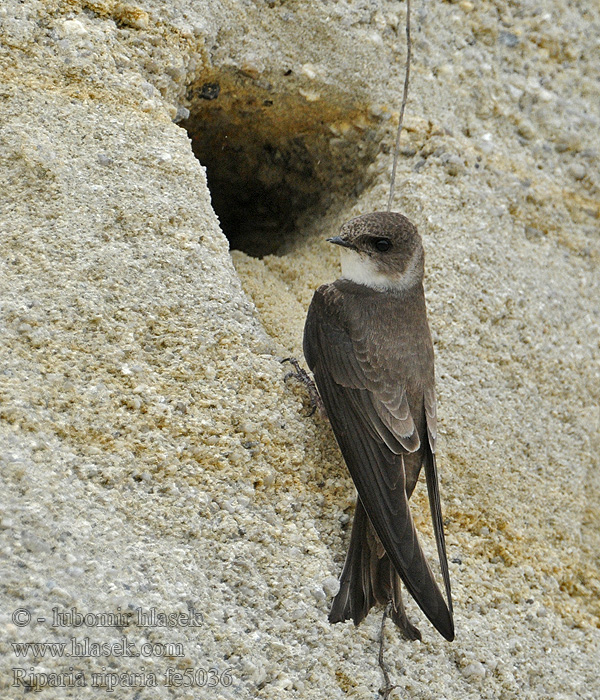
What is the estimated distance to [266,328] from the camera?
6.95 feet

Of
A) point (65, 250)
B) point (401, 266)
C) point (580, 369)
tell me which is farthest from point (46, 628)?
point (580, 369)

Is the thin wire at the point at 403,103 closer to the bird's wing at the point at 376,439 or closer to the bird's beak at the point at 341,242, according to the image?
the bird's beak at the point at 341,242

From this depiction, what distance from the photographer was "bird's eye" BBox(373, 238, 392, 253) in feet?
6.70

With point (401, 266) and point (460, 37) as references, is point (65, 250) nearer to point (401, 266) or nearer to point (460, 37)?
point (401, 266)

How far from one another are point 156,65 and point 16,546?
1.23m

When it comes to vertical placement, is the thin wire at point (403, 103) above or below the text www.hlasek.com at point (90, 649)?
above

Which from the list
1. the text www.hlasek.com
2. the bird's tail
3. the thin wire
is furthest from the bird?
the text www.hlasek.com

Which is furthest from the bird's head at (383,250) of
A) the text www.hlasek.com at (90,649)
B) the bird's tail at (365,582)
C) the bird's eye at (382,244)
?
the text www.hlasek.com at (90,649)

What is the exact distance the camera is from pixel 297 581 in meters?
1.61

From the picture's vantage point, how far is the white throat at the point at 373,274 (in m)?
2.07

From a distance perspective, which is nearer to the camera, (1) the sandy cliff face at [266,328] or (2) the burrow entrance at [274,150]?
(1) the sandy cliff face at [266,328]

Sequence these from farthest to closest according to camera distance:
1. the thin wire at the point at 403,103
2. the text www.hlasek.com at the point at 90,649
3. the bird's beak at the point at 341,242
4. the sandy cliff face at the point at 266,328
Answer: the thin wire at the point at 403,103
the bird's beak at the point at 341,242
the sandy cliff face at the point at 266,328
the text www.hlasek.com at the point at 90,649

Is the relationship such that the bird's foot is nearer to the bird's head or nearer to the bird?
the bird

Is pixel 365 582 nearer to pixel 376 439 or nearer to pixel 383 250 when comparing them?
pixel 376 439
